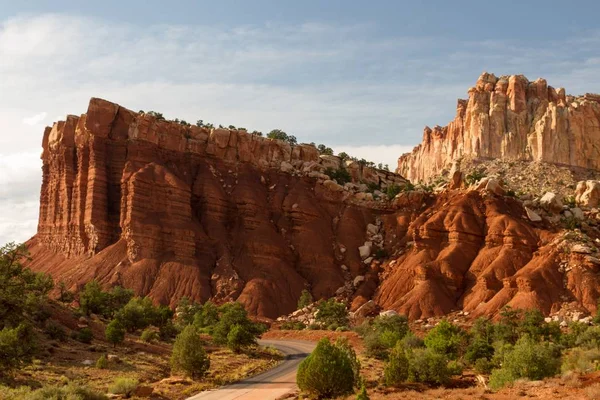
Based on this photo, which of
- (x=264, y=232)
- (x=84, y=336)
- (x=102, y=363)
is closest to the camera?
(x=102, y=363)

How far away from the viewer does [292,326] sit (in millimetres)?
76188

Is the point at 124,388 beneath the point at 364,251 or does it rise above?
beneath

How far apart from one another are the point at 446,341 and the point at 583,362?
14.4 metres

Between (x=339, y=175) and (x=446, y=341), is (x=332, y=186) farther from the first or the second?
(x=446, y=341)

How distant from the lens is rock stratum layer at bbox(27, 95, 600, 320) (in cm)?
8212

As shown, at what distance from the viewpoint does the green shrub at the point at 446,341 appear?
47.9 meters

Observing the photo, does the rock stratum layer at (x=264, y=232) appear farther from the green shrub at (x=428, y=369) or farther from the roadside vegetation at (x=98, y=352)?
the green shrub at (x=428, y=369)

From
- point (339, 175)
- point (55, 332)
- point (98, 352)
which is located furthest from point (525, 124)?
point (55, 332)

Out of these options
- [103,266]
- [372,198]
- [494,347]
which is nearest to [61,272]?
[103,266]

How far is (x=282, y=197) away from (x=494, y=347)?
52.3m

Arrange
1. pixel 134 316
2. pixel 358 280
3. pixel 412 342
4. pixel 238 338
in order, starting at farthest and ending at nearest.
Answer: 1. pixel 358 280
2. pixel 134 316
3. pixel 238 338
4. pixel 412 342

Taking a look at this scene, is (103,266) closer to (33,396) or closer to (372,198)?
(372,198)

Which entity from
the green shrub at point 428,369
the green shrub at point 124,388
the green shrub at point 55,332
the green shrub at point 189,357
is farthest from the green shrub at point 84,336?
the green shrub at point 428,369

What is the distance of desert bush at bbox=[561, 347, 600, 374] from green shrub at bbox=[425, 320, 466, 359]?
8.29 metres
